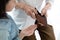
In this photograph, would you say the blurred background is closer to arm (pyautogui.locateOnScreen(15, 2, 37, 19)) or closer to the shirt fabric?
arm (pyautogui.locateOnScreen(15, 2, 37, 19))

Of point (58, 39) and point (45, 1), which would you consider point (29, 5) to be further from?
point (58, 39)

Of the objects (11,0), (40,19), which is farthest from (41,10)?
(11,0)

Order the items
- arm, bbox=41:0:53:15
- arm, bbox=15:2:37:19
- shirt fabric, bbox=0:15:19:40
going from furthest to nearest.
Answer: arm, bbox=41:0:53:15
arm, bbox=15:2:37:19
shirt fabric, bbox=0:15:19:40

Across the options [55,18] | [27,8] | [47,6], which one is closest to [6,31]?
[27,8]

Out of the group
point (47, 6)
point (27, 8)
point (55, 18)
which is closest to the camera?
point (27, 8)

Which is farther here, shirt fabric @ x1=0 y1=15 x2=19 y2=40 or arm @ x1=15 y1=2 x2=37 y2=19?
arm @ x1=15 y1=2 x2=37 y2=19

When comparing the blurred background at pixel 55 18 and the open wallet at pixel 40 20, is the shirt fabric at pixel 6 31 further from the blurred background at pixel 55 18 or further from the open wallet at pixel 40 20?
the blurred background at pixel 55 18

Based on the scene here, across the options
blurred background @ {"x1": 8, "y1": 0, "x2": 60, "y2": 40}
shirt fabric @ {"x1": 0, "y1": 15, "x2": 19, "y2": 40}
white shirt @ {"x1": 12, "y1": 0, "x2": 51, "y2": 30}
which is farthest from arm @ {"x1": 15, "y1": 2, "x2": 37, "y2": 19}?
blurred background @ {"x1": 8, "y1": 0, "x2": 60, "y2": 40}

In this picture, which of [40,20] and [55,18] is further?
[55,18]

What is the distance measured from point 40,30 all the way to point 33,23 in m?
0.08

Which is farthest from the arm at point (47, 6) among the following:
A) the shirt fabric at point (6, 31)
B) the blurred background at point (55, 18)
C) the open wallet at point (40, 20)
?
the shirt fabric at point (6, 31)

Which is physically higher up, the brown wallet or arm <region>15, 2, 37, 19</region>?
arm <region>15, 2, 37, 19</region>

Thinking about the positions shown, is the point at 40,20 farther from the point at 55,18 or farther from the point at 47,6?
the point at 55,18

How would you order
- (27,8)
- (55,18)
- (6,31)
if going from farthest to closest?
(55,18) → (27,8) → (6,31)
